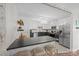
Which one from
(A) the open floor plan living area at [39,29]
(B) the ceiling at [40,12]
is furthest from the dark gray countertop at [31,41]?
(B) the ceiling at [40,12]

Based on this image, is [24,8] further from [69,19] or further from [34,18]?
[69,19]

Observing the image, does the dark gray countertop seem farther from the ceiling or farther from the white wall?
the ceiling

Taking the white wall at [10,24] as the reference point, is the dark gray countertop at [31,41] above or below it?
below

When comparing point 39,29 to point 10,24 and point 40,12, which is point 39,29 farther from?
point 10,24

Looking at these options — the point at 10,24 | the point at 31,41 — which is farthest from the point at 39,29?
the point at 10,24

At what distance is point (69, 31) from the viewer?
1.38m

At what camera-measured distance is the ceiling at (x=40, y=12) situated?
1357 millimetres

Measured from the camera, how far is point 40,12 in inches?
53.9

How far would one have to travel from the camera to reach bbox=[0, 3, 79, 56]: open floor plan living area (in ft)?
4.42

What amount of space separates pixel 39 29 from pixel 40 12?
0.20 m

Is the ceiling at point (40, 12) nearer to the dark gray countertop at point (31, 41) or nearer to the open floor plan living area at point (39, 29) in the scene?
the open floor plan living area at point (39, 29)

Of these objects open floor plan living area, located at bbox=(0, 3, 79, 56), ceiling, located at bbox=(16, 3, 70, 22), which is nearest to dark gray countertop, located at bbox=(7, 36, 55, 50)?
open floor plan living area, located at bbox=(0, 3, 79, 56)

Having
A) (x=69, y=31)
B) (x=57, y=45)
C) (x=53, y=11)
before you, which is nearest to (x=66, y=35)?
(x=69, y=31)

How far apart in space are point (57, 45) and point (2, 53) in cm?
65
